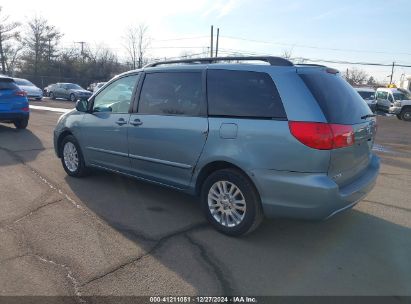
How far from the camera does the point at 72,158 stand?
20.0 feet

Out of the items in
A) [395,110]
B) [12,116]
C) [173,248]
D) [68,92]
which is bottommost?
[173,248]

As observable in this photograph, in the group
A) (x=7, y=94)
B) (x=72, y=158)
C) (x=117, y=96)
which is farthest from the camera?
(x=7, y=94)

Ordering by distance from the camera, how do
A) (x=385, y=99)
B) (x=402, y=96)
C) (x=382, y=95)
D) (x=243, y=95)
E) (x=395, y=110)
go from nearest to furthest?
(x=243, y=95) → (x=395, y=110) → (x=402, y=96) → (x=385, y=99) → (x=382, y=95)

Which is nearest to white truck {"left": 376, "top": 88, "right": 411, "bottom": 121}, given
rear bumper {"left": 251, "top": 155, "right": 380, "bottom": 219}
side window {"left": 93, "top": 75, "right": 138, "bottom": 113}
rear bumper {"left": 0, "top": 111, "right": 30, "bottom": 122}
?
rear bumper {"left": 0, "top": 111, "right": 30, "bottom": 122}

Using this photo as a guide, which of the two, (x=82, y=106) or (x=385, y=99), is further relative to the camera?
(x=385, y=99)

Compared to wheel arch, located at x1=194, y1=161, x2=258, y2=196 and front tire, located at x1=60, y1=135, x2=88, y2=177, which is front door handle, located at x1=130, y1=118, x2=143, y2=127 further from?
front tire, located at x1=60, y1=135, x2=88, y2=177

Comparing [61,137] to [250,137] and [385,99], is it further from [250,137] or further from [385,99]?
[385,99]

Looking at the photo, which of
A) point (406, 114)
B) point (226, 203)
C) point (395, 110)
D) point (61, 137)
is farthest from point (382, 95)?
point (226, 203)

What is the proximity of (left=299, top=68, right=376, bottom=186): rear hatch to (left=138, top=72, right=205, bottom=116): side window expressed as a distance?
1.22m

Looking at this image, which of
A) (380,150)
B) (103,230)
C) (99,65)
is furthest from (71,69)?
(103,230)

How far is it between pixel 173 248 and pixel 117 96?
259cm

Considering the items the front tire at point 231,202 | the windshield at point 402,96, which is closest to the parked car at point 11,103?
the front tire at point 231,202

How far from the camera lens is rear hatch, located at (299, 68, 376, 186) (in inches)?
140

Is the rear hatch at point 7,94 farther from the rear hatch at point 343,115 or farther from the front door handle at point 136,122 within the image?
the rear hatch at point 343,115
